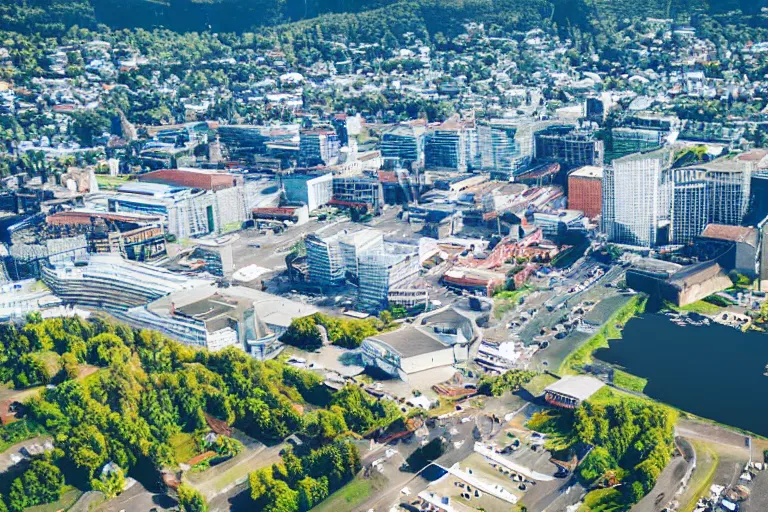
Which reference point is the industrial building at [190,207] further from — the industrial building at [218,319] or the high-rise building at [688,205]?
the high-rise building at [688,205]

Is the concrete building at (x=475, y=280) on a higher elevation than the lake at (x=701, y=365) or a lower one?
higher

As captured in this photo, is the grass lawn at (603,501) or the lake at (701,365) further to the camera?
the lake at (701,365)

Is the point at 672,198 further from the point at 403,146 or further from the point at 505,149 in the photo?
the point at 403,146

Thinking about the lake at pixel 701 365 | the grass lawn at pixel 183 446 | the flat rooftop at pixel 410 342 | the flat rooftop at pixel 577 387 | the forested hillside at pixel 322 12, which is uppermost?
the forested hillside at pixel 322 12

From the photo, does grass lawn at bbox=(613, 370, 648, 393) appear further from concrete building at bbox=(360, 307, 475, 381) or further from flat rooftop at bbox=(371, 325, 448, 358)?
flat rooftop at bbox=(371, 325, 448, 358)

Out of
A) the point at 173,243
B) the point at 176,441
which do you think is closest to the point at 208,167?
the point at 173,243

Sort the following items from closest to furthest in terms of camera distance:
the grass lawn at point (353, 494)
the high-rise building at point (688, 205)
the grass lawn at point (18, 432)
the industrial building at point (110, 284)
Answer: the grass lawn at point (353, 494) < the grass lawn at point (18, 432) < the industrial building at point (110, 284) < the high-rise building at point (688, 205)

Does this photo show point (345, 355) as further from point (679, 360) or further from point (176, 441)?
point (679, 360)

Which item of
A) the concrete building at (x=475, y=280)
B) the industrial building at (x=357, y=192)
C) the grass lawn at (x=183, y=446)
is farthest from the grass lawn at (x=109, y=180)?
the grass lawn at (x=183, y=446)
